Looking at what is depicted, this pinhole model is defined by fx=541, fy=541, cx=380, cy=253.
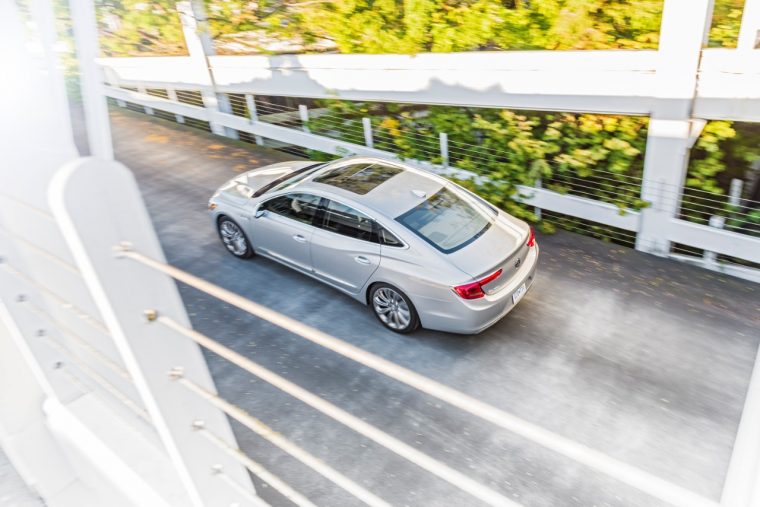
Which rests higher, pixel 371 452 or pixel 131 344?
pixel 131 344

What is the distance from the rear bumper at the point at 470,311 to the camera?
517 centimetres

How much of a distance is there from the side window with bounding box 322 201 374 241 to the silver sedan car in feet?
0.04

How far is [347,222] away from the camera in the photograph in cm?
580

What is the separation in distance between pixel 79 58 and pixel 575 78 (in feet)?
21.6

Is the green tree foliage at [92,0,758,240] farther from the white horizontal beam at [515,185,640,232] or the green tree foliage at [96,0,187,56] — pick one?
the green tree foliage at [96,0,187,56]

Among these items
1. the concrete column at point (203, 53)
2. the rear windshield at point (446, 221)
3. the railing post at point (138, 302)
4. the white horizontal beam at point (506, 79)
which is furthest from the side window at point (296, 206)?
the concrete column at point (203, 53)

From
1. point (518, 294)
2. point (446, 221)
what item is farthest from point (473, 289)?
point (446, 221)

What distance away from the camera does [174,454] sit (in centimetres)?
166

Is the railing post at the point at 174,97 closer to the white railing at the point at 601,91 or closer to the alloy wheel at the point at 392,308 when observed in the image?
the white railing at the point at 601,91

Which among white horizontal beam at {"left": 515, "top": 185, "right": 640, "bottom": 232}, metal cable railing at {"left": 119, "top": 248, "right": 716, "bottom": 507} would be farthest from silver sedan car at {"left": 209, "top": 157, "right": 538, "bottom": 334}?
metal cable railing at {"left": 119, "top": 248, "right": 716, "bottom": 507}

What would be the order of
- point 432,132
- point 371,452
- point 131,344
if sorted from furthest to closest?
point 432,132 < point 371,452 < point 131,344

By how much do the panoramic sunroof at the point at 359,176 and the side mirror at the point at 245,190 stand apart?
1.13 metres

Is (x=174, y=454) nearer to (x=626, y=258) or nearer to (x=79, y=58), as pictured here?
(x=79, y=58)

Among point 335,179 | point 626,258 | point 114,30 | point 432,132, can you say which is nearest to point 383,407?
point 335,179
